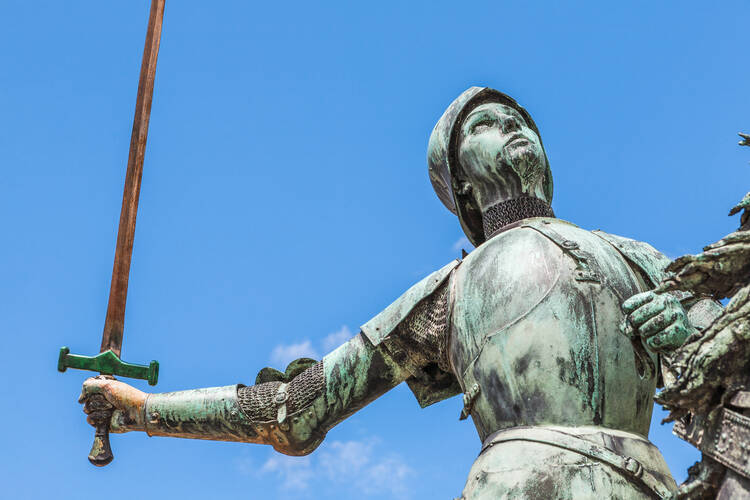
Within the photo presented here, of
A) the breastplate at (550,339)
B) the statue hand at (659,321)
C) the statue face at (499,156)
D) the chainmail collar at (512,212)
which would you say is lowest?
the statue hand at (659,321)

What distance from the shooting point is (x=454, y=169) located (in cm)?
734

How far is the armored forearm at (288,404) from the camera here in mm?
7047

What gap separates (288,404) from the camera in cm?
714

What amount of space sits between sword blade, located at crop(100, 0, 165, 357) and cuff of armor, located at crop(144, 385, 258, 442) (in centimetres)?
47

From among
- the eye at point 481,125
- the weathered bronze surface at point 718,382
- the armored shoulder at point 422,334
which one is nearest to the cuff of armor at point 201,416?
the armored shoulder at point 422,334

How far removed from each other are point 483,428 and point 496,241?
1170mm

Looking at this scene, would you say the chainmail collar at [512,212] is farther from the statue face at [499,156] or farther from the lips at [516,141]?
the lips at [516,141]

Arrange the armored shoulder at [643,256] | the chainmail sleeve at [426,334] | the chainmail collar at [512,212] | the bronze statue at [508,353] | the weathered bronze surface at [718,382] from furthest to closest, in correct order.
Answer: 1. the chainmail collar at [512,212]
2. the chainmail sleeve at [426,334]
3. the armored shoulder at [643,256]
4. the bronze statue at [508,353]
5. the weathered bronze surface at [718,382]

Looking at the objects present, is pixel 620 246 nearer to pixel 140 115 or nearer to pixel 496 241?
pixel 496 241

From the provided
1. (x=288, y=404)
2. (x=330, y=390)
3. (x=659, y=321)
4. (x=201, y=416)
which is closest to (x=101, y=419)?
(x=201, y=416)

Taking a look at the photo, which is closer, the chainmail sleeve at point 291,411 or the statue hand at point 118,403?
the chainmail sleeve at point 291,411

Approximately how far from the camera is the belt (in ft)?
18.2

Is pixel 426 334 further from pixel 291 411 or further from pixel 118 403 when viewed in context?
pixel 118 403

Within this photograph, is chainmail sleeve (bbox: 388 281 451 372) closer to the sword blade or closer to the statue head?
the statue head
